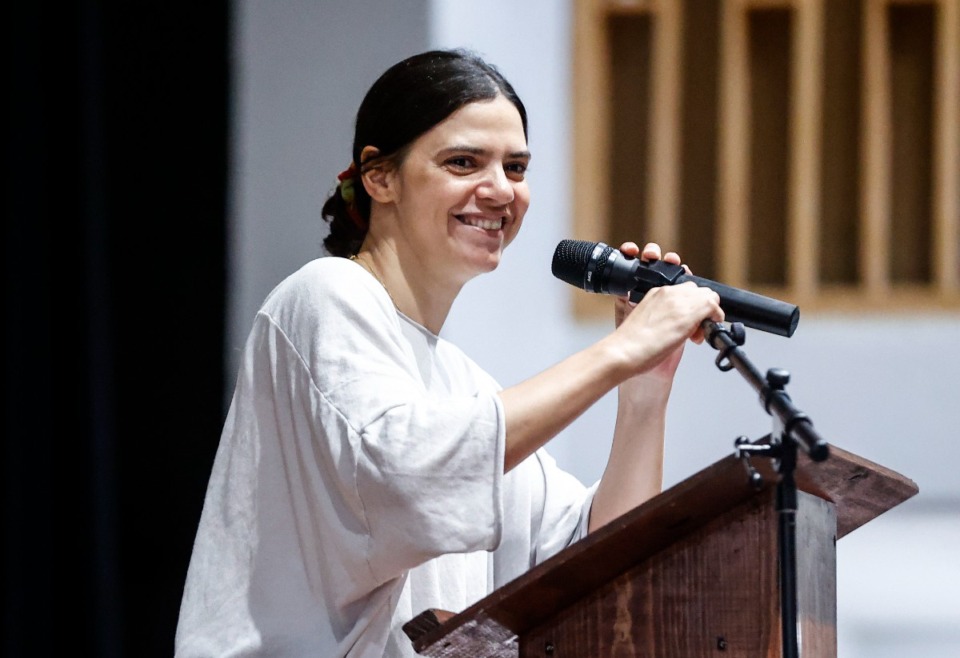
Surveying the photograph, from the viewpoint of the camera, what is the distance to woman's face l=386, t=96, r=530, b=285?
1868mm

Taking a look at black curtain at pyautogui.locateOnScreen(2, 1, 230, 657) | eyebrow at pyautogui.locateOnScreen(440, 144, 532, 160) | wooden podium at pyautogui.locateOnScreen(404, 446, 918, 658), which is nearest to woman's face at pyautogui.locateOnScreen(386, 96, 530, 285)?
eyebrow at pyautogui.locateOnScreen(440, 144, 532, 160)

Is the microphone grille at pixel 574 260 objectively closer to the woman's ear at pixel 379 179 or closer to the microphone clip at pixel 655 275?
the microphone clip at pixel 655 275

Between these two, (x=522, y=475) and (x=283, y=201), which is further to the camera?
(x=283, y=201)

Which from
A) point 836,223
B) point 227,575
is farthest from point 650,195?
point 227,575

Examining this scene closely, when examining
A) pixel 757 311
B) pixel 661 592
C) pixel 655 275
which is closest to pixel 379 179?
pixel 655 275

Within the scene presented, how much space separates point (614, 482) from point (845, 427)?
7.49 feet

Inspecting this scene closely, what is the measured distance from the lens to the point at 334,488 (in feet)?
5.48

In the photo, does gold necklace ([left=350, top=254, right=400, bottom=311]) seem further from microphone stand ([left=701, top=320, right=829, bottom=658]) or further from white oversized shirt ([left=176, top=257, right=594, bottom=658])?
microphone stand ([left=701, top=320, right=829, bottom=658])

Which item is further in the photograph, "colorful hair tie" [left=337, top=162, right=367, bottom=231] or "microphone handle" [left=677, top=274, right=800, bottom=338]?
"colorful hair tie" [left=337, top=162, right=367, bottom=231]

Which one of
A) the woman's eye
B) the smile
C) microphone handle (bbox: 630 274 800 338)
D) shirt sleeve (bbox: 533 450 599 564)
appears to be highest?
the woman's eye

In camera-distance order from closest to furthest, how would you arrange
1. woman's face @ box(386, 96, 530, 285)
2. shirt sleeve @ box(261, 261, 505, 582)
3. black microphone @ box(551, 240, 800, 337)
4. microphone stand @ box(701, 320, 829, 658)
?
microphone stand @ box(701, 320, 829, 658)
shirt sleeve @ box(261, 261, 505, 582)
black microphone @ box(551, 240, 800, 337)
woman's face @ box(386, 96, 530, 285)

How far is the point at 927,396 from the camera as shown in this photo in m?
4.18

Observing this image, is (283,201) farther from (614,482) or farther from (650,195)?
(614,482)

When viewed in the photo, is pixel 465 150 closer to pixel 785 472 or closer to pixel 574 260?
pixel 574 260
